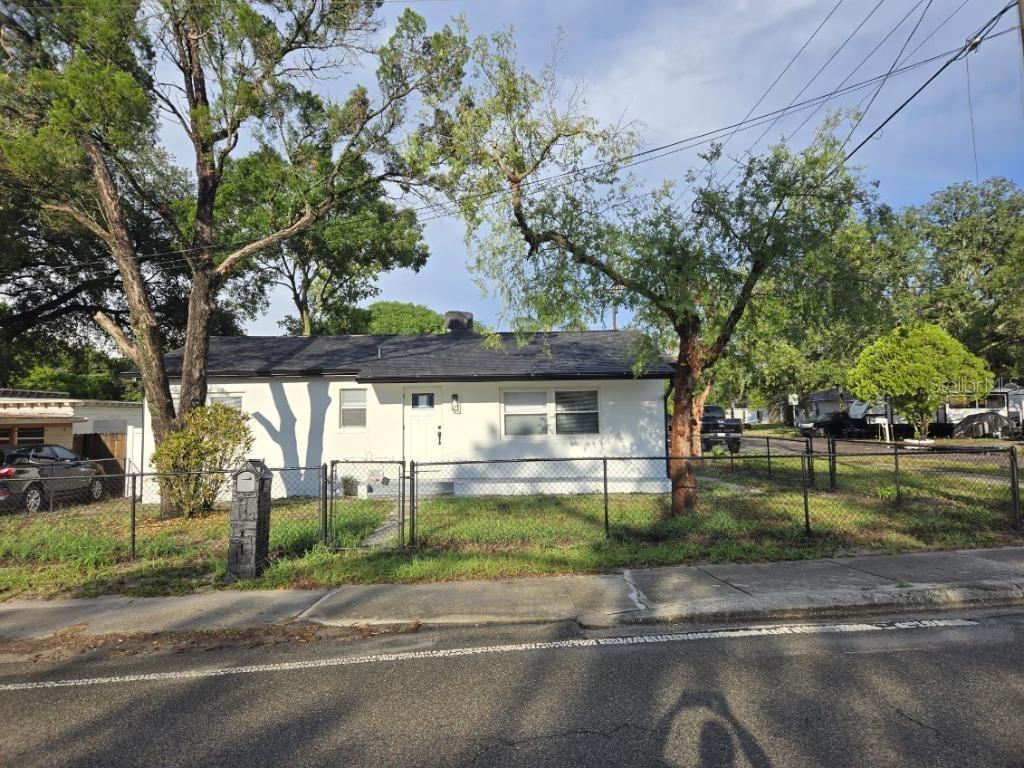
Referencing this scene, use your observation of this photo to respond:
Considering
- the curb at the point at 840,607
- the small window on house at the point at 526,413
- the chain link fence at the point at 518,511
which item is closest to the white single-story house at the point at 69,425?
the chain link fence at the point at 518,511

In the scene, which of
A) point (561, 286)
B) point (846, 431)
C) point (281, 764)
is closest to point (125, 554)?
point (281, 764)

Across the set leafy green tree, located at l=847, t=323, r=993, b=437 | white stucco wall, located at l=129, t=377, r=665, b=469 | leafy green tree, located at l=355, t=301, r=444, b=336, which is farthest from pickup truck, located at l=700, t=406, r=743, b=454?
leafy green tree, located at l=355, t=301, r=444, b=336

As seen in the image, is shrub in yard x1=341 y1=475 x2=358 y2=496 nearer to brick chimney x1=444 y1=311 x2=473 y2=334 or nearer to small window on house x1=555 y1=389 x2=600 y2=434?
small window on house x1=555 y1=389 x2=600 y2=434

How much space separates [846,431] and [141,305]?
3330cm

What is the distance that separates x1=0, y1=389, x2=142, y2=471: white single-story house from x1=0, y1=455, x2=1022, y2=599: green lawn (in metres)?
7.61

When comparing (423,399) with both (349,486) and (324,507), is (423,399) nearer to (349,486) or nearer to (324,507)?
(349,486)

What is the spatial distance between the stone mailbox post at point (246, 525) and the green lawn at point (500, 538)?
215 millimetres

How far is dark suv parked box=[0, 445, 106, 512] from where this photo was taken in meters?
12.7

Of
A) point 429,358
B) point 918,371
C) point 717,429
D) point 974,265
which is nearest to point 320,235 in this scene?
point 429,358

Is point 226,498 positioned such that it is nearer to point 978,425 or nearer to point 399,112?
point 399,112

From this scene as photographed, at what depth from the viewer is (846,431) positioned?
33188 millimetres

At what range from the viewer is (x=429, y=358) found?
50.3ft

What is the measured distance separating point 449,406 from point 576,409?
9.80ft

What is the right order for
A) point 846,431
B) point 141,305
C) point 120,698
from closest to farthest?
point 120,698, point 141,305, point 846,431
